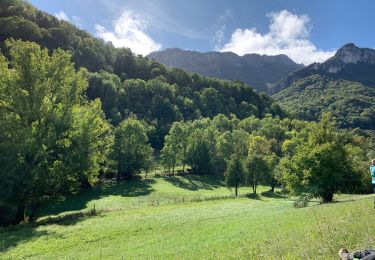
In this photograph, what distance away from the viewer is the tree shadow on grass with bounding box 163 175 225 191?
102m

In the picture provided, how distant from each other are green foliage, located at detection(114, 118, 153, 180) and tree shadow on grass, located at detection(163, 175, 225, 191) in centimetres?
965

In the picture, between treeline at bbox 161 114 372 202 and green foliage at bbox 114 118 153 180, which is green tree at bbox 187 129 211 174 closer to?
treeline at bbox 161 114 372 202

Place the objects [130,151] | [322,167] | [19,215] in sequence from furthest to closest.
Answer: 1. [130,151]
2. [322,167]
3. [19,215]

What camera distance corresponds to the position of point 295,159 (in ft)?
166

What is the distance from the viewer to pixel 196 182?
110188 millimetres

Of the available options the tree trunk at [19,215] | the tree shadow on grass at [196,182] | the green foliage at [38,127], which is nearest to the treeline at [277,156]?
the tree shadow on grass at [196,182]

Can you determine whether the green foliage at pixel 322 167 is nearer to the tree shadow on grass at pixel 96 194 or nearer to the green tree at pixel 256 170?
the tree shadow on grass at pixel 96 194

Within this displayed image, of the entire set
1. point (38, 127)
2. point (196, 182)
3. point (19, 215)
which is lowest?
point (19, 215)

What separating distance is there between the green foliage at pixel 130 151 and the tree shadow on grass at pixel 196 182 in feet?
31.7

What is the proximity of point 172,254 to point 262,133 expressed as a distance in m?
147

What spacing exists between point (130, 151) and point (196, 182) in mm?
22210

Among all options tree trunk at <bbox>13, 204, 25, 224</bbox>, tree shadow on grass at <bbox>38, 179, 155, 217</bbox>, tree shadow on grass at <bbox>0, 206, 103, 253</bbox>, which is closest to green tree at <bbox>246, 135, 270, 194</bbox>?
tree shadow on grass at <bbox>38, 179, 155, 217</bbox>

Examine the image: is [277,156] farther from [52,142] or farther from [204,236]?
[204,236]

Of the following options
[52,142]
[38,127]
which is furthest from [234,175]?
[38,127]
